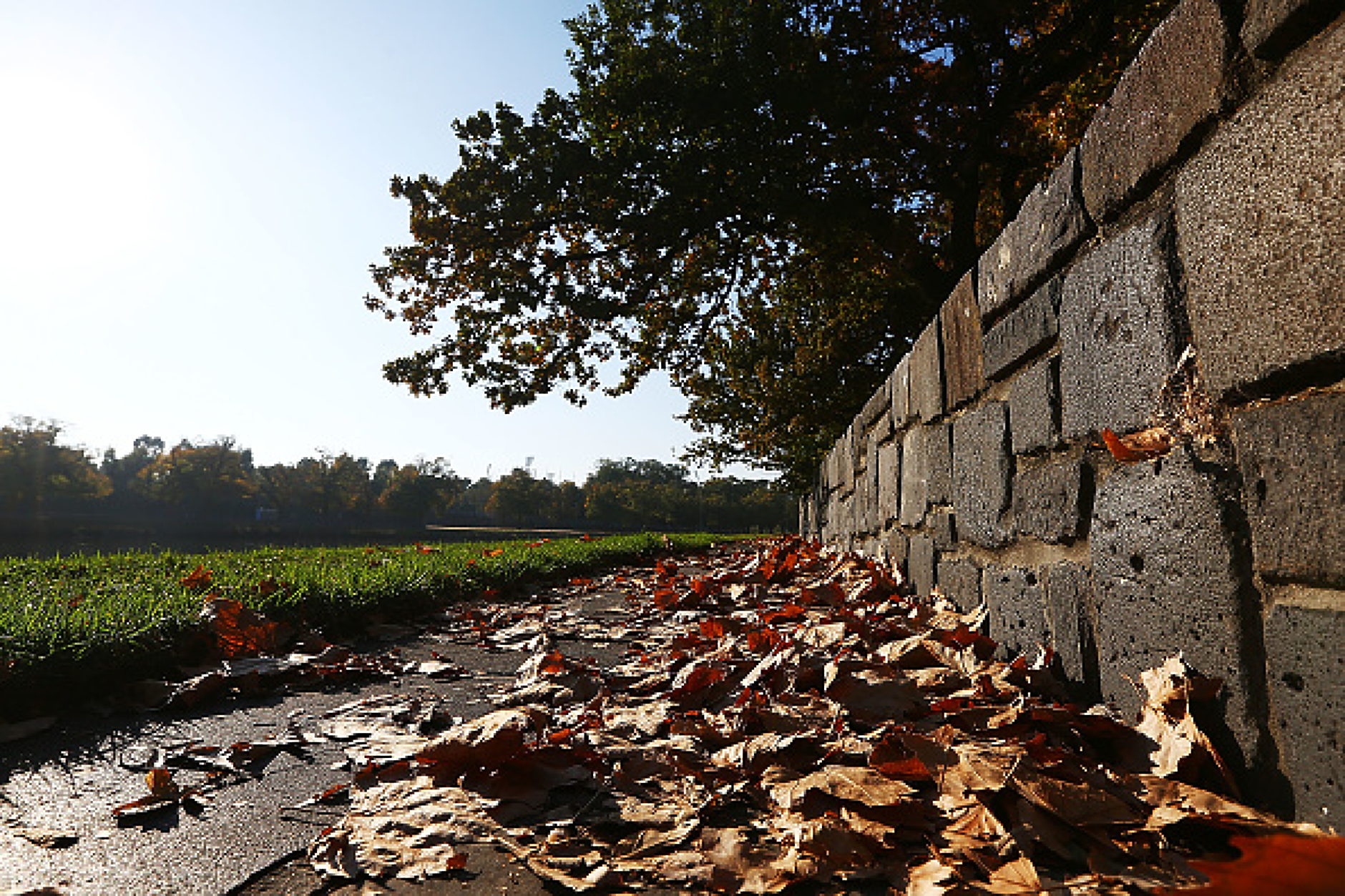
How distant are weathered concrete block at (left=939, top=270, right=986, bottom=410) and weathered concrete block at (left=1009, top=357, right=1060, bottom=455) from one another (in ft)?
1.11

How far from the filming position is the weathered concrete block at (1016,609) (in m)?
2.01

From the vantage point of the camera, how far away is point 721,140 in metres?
8.34

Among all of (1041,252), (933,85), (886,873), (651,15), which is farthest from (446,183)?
(886,873)

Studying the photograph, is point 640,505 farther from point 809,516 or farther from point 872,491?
point 872,491

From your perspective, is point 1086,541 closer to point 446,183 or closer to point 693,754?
point 693,754

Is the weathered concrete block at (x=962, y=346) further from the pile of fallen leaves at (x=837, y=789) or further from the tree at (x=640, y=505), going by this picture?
the tree at (x=640, y=505)

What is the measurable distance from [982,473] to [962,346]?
58 cm

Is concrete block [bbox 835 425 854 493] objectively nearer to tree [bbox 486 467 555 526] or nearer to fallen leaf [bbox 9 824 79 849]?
fallen leaf [bbox 9 824 79 849]

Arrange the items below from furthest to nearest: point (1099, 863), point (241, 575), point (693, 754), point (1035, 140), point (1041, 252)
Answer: point (1035, 140) → point (241, 575) → point (1041, 252) → point (693, 754) → point (1099, 863)

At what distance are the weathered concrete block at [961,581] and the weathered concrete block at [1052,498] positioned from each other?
0.41m

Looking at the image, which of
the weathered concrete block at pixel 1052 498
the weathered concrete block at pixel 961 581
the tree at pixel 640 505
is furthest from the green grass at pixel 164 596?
the tree at pixel 640 505

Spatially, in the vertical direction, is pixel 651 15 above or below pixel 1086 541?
above

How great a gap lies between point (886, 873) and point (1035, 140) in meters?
10.2

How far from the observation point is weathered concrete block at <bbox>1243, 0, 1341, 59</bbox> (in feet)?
3.49
